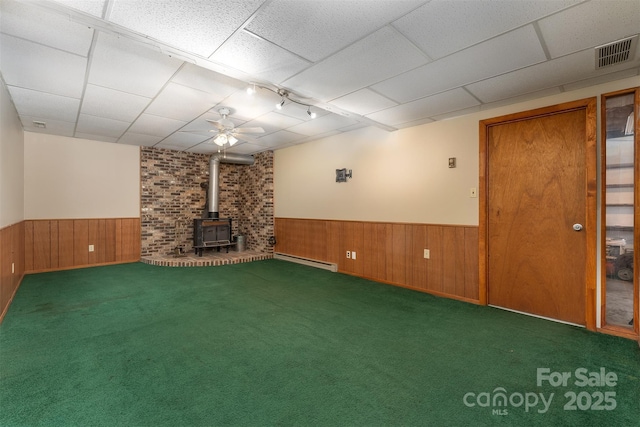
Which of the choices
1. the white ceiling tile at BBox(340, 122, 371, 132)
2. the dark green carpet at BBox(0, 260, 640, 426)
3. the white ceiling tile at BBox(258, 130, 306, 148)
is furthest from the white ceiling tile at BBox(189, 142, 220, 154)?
the dark green carpet at BBox(0, 260, 640, 426)

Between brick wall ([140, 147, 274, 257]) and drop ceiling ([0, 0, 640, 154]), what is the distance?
8.93 ft

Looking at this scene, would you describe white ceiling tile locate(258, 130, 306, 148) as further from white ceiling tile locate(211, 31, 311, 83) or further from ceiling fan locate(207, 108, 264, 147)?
white ceiling tile locate(211, 31, 311, 83)

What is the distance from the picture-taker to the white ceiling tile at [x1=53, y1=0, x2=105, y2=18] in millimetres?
1746

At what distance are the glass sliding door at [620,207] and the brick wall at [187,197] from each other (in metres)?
5.67

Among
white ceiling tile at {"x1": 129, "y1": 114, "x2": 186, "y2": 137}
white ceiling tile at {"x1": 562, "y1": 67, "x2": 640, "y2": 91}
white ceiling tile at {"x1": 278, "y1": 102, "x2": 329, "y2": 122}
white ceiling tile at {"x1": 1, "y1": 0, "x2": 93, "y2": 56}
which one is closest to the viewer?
white ceiling tile at {"x1": 1, "y1": 0, "x2": 93, "y2": 56}

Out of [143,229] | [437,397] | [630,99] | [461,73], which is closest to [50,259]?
[143,229]

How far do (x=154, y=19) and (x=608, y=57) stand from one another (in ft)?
11.6

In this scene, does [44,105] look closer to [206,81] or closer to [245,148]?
[206,81]

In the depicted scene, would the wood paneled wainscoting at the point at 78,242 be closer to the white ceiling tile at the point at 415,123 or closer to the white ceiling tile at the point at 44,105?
the white ceiling tile at the point at 44,105

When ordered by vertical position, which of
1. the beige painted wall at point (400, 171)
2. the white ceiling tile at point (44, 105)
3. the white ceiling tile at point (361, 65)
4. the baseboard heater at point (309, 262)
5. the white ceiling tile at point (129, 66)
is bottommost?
the baseboard heater at point (309, 262)

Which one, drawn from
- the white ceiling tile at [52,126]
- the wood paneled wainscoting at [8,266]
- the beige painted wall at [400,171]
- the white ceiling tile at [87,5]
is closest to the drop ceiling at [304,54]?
the white ceiling tile at [87,5]

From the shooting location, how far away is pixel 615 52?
2.31 m

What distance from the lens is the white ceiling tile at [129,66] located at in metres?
2.34

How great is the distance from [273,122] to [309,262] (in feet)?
9.44
